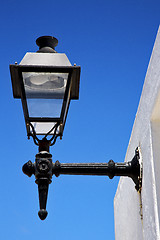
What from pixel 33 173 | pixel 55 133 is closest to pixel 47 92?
pixel 55 133

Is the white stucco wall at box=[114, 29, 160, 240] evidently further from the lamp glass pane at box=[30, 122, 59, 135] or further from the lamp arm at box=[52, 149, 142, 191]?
the lamp glass pane at box=[30, 122, 59, 135]

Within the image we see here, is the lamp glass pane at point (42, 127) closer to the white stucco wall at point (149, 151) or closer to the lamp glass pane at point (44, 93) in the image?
the lamp glass pane at point (44, 93)

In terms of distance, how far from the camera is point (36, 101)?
3219 millimetres

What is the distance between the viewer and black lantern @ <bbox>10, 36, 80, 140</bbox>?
3148 millimetres

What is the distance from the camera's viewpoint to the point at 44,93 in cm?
320

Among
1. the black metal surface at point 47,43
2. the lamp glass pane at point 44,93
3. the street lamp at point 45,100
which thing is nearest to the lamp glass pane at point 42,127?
the street lamp at point 45,100

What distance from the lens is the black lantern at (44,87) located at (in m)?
3.15

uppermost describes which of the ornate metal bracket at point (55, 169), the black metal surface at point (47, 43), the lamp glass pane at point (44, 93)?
the black metal surface at point (47, 43)

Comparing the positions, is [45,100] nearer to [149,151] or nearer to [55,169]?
[55,169]

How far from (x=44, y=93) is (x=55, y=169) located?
1.85 feet

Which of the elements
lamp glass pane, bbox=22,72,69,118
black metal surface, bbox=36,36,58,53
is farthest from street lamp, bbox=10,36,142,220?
black metal surface, bbox=36,36,58,53

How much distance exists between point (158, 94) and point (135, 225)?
152cm

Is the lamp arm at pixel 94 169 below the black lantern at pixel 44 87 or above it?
below

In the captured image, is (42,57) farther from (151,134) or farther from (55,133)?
(151,134)
